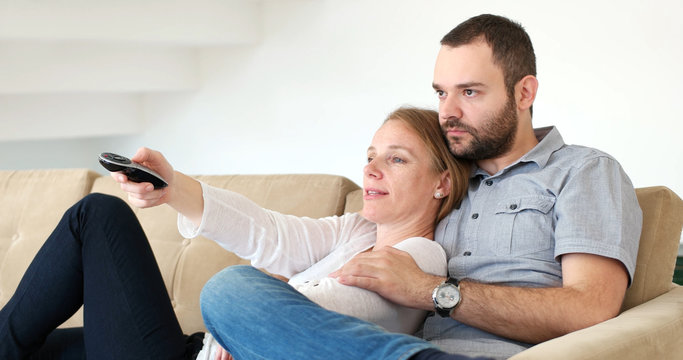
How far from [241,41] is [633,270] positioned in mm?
2659

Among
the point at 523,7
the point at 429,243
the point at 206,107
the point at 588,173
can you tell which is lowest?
the point at 206,107

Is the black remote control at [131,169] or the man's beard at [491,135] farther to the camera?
the man's beard at [491,135]

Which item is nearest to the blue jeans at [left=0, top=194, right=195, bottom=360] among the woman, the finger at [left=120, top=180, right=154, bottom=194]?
the woman

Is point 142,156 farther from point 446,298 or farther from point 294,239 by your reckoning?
point 446,298

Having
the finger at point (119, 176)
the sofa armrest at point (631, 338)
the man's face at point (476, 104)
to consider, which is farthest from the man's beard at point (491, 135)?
the finger at point (119, 176)

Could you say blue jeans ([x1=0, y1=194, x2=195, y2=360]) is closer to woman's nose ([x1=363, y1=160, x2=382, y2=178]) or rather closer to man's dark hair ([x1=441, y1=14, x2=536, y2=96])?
woman's nose ([x1=363, y1=160, x2=382, y2=178])

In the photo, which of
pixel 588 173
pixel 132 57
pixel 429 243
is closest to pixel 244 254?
pixel 429 243

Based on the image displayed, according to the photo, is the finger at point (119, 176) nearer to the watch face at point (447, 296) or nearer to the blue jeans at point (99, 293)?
the blue jeans at point (99, 293)

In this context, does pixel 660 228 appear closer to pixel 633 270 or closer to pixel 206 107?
pixel 633 270

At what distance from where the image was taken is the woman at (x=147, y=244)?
62.4 inches

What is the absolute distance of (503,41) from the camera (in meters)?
1.71

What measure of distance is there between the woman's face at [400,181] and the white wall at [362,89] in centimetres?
136

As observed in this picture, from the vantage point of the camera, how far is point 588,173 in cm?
157

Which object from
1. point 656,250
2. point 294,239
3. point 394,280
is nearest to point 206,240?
point 294,239
